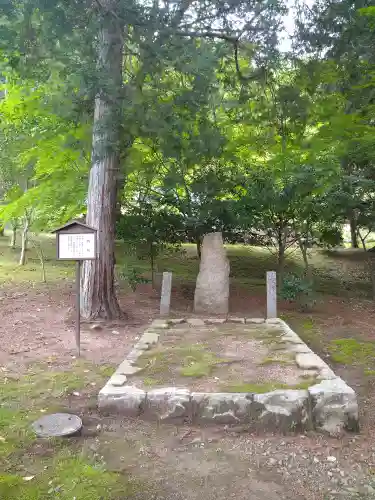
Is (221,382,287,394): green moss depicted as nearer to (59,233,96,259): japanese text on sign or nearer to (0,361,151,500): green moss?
(0,361,151,500): green moss

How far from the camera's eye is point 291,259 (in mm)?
13625

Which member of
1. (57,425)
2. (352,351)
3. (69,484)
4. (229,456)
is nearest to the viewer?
(69,484)

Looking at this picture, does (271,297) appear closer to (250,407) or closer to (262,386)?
(262,386)

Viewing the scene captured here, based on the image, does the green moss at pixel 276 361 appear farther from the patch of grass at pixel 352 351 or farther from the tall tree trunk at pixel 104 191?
the tall tree trunk at pixel 104 191

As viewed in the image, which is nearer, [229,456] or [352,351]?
[229,456]

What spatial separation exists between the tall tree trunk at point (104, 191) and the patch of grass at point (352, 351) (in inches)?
131

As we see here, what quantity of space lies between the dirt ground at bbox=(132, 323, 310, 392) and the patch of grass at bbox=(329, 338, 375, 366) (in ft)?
2.50

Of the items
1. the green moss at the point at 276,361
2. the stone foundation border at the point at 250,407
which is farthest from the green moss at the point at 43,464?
the green moss at the point at 276,361

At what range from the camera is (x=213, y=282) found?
8086 mm

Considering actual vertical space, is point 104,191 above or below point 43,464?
above

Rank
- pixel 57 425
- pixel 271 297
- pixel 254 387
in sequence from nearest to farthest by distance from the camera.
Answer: pixel 57 425
pixel 254 387
pixel 271 297

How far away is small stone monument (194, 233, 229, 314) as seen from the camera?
8055 mm

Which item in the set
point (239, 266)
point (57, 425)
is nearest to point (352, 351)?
point (57, 425)

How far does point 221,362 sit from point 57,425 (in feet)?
6.36
